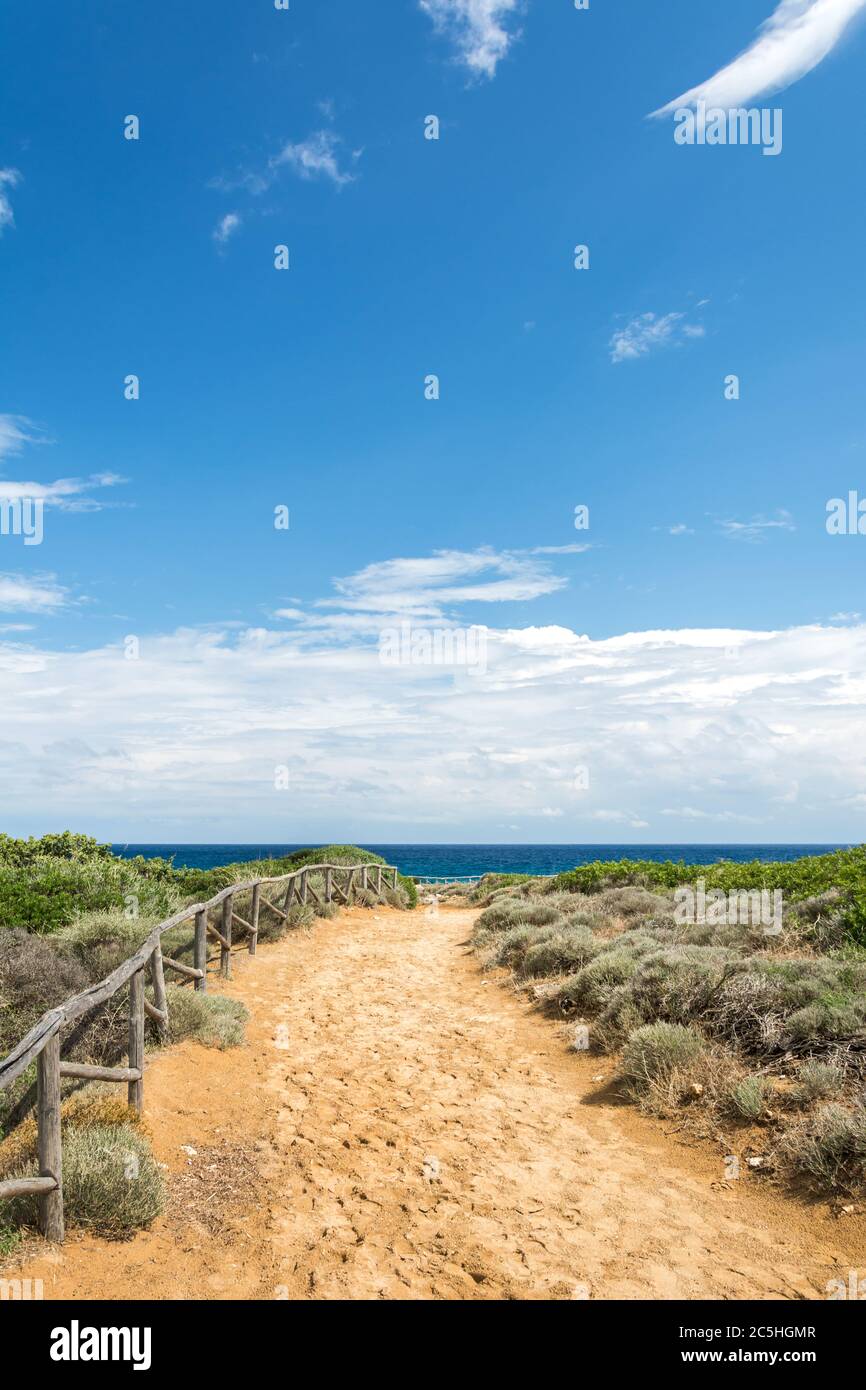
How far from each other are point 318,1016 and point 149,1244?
638cm

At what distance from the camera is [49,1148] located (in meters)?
4.87

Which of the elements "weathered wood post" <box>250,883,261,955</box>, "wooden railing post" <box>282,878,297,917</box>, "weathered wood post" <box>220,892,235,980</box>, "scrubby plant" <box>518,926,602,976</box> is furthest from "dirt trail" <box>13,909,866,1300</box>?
"wooden railing post" <box>282,878,297,917</box>

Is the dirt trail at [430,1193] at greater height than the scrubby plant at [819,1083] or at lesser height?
lesser

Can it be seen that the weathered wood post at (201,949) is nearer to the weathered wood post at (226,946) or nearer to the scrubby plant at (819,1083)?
A: the weathered wood post at (226,946)

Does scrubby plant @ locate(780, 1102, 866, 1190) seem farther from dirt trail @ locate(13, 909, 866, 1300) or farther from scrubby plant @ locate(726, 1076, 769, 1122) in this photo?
scrubby plant @ locate(726, 1076, 769, 1122)

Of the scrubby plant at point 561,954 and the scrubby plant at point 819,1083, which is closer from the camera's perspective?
the scrubby plant at point 819,1083

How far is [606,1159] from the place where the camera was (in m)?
6.72

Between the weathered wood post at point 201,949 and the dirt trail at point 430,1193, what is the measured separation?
1.08 m

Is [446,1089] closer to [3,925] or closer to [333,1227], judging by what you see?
[333,1227]

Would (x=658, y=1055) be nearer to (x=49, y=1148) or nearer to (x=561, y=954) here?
(x=561, y=954)

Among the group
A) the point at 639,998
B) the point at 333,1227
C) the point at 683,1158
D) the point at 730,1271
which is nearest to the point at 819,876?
the point at 639,998

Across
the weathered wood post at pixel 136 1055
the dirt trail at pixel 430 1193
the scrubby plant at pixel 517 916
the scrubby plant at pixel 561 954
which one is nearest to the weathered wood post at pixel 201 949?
the dirt trail at pixel 430 1193

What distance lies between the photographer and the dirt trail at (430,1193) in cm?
482
